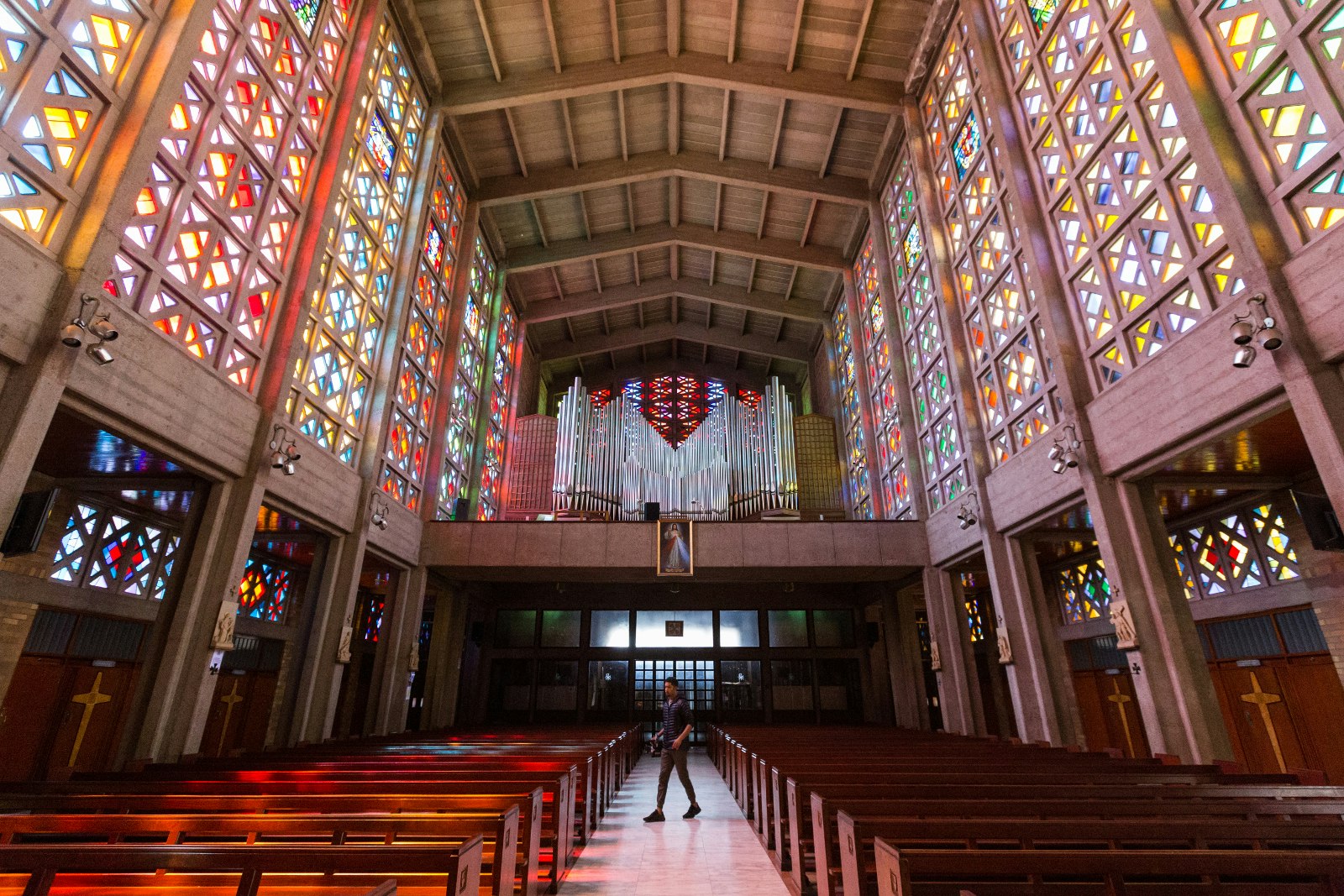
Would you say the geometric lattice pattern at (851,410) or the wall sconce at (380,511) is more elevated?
the geometric lattice pattern at (851,410)

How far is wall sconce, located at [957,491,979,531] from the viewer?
9656mm

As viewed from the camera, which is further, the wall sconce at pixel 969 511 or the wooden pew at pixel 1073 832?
the wall sconce at pixel 969 511

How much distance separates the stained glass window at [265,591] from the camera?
37.4 feet

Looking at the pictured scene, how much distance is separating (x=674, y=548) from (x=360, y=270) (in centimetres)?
673

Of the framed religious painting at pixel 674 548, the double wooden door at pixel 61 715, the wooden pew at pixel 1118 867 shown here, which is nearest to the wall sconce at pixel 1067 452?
the wooden pew at pixel 1118 867

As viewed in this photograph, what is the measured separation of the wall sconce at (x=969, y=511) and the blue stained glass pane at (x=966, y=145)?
17.0ft

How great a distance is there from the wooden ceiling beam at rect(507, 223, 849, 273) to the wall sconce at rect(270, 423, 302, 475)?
9485 millimetres

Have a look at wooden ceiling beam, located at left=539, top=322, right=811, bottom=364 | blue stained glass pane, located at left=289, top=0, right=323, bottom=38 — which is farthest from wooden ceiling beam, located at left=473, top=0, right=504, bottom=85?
wooden ceiling beam, located at left=539, top=322, right=811, bottom=364

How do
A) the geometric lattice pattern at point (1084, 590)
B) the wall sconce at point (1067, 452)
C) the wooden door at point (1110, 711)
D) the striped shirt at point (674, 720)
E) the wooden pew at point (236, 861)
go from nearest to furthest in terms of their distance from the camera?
the wooden pew at point (236, 861) < the striped shirt at point (674, 720) < the wall sconce at point (1067, 452) < the wooden door at point (1110, 711) < the geometric lattice pattern at point (1084, 590)

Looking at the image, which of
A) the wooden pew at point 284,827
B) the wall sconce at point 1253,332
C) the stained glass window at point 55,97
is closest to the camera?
the wooden pew at point 284,827

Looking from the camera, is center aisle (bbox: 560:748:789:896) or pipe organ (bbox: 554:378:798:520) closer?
center aisle (bbox: 560:748:789:896)

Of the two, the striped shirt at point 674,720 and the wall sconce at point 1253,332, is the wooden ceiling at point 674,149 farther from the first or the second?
the striped shirt at point 674,720

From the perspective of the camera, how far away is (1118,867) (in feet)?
7.00

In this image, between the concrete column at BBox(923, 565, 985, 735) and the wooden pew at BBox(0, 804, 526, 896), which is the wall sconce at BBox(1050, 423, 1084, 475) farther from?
the wooden pew at BBox(0, 804, 526, 896)
